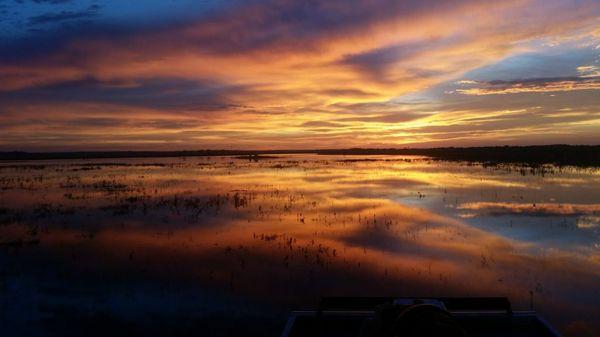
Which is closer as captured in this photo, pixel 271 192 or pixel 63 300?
pixel 63 300

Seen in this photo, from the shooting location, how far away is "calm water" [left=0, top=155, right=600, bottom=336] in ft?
28.6

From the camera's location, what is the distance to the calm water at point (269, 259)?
8.70m

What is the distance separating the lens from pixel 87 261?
12.4 m

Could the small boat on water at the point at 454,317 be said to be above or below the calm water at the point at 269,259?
above

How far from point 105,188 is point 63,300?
23682mm

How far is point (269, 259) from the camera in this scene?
12312 millimetres

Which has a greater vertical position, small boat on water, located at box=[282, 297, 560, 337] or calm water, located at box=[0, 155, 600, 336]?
small boat on water, located at box=[282, 297, 560, 337]

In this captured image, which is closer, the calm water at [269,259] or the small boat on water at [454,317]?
the small boat on water at [454,317]

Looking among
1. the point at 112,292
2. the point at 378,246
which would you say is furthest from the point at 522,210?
the point at 112,292

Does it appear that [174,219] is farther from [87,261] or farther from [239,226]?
[87,261]

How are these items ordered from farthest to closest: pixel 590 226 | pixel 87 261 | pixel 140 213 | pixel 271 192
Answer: pixel 271 192
pixel 140 213
pixel 590 226
pixel 87 261

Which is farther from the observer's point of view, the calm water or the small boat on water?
the calm water

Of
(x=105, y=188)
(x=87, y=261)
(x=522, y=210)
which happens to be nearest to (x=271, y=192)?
(x=105, y=188)

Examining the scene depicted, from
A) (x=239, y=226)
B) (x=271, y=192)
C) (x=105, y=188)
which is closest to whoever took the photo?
(x=239, y=226)
